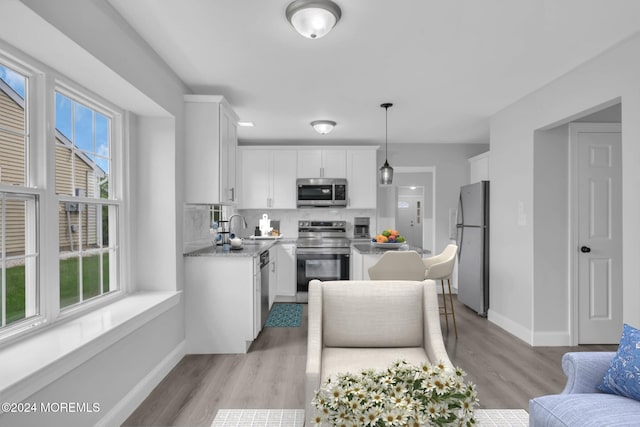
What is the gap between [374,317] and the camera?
2219mm

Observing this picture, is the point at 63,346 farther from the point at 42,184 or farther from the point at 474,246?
the point at 474,246

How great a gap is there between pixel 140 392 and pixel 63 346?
2.99 ft

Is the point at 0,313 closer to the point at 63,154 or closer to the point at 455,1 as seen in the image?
the point at 63,154

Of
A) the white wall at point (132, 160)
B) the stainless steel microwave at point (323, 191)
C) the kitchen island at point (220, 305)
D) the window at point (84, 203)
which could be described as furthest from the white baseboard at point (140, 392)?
the stainless steel microwave at point (323, 191)

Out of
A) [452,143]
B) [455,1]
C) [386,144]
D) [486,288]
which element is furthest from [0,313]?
[452,143]

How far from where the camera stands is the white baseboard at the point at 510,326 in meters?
3.72

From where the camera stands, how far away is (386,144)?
579 cm

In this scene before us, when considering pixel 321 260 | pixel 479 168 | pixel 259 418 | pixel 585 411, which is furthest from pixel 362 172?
pixel 585 411

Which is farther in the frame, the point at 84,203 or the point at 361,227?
the point at 361,227

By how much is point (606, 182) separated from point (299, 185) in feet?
12.3

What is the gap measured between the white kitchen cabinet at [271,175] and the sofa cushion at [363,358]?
3757mm

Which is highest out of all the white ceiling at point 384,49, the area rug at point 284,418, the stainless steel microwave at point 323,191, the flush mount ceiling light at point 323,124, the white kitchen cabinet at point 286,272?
the white ceiling at point 384,49

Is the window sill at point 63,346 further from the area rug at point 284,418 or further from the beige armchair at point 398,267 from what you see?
the beige armchair at point 398,267

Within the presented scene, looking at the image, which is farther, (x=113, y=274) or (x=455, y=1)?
(x=113, y=274)
